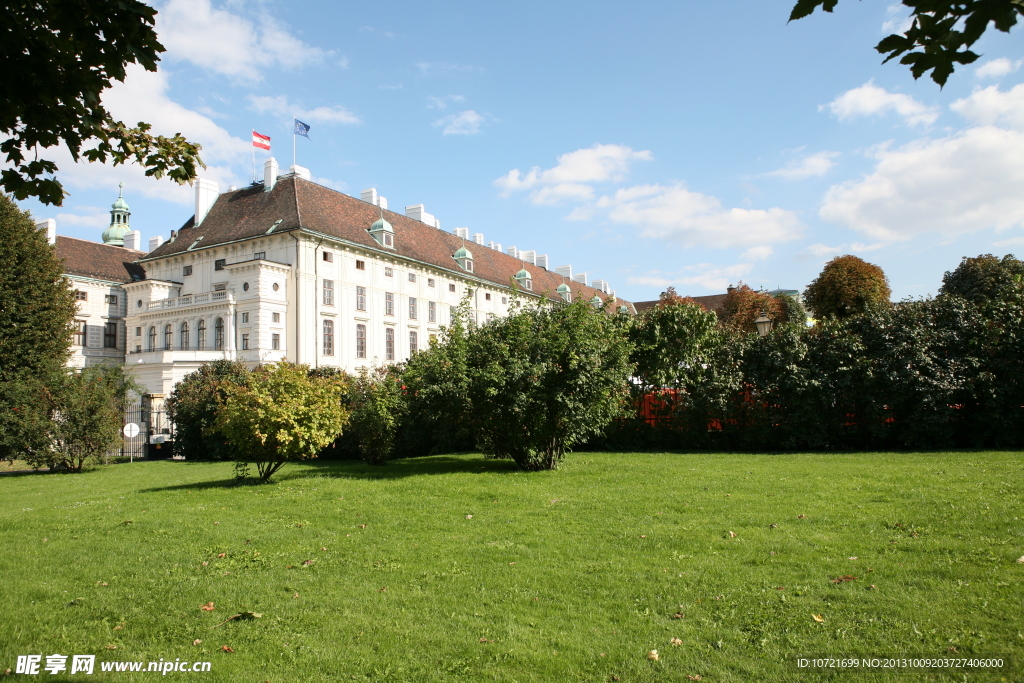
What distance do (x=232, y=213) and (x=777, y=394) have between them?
40859 millimetres

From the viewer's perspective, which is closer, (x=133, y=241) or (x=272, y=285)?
(x=272, y=285)

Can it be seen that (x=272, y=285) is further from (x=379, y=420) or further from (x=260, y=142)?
(x=379, y=420)

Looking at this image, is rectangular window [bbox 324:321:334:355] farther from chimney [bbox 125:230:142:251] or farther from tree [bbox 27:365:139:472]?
chimney [bbox 125:230:142:251]

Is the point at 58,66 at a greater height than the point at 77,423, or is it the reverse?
the point at 58,66

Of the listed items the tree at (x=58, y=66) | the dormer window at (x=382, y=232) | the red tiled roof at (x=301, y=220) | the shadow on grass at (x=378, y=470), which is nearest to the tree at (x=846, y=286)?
the red tiled roof at (x=301, y=220)

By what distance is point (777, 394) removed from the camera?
62.3ft

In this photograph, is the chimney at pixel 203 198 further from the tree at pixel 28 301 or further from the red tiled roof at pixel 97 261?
the tree at pixel 28 301

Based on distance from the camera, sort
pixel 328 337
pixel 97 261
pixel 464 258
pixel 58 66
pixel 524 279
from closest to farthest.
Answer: pixel 58 66
pixel 328 337
pixel 97 261
pixel 464 258
pixel 524 279

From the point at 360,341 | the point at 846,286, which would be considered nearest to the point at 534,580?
the point at 360,341

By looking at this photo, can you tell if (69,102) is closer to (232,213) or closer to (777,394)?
(777,394)

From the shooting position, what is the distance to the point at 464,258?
54.9 metres

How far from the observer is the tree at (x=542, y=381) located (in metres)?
14.1

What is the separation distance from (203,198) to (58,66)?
47.8 metres

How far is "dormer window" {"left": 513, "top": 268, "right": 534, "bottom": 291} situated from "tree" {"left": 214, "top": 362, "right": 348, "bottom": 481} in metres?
48.8
